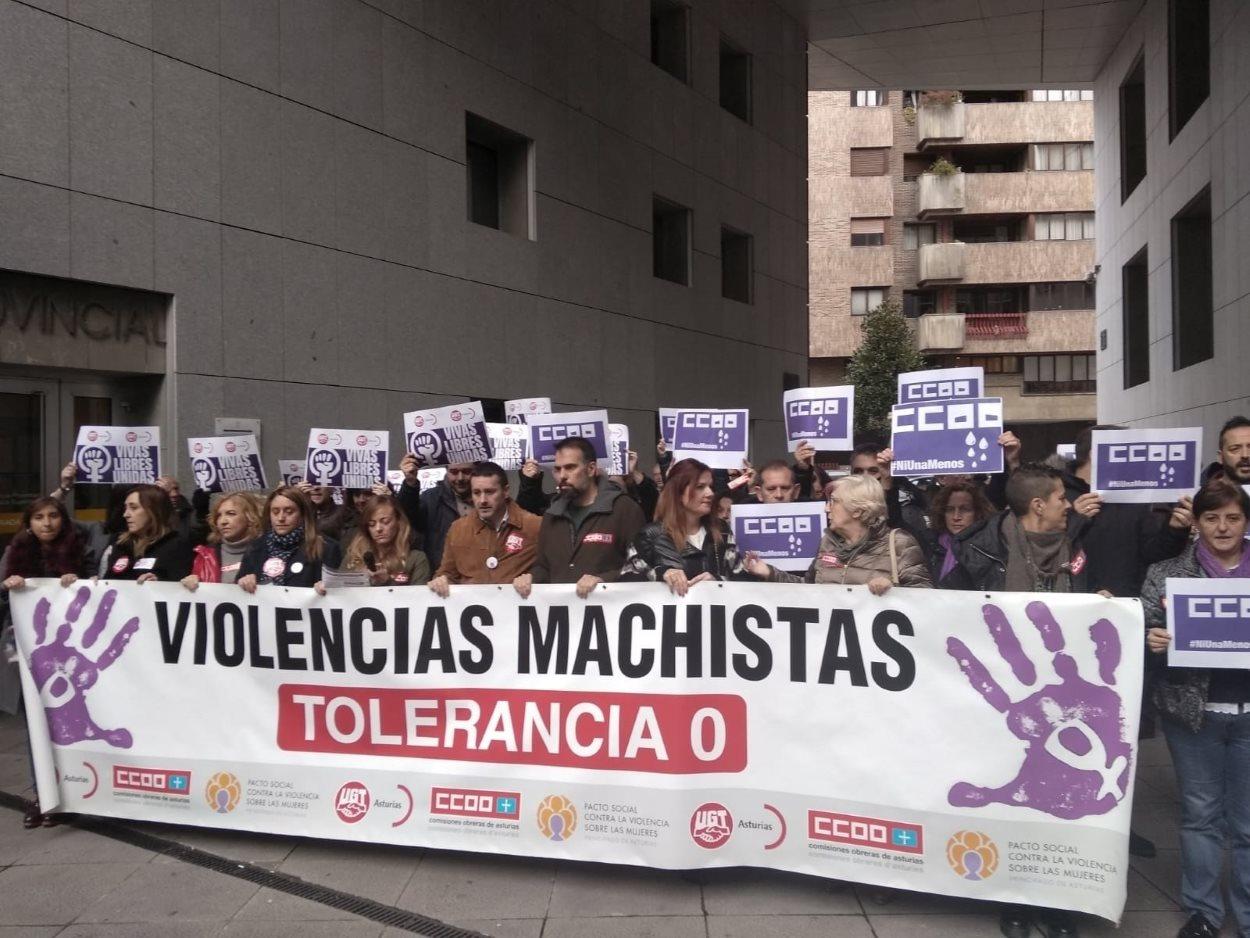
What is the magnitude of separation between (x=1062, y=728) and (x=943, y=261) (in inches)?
1811

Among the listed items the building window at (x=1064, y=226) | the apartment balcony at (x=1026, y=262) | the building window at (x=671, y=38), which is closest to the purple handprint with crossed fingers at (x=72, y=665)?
the building window at (x=671, y=38)

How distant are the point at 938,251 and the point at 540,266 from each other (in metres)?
36.3

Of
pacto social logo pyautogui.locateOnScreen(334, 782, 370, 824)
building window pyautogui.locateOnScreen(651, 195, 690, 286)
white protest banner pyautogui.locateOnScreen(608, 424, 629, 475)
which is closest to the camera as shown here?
pacto social logo pyautogui.locateOnScreen(334, 782, 370, 824)

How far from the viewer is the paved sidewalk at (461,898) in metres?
4.27

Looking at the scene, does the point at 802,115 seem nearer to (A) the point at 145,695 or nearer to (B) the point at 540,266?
(B) the point at 540,266

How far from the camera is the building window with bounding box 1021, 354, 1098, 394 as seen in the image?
47875 mm

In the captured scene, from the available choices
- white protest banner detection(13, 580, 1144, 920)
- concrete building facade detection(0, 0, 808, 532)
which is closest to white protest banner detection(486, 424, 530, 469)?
concrete building facade detection(0, 0, 808, 532)

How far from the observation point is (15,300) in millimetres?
8797

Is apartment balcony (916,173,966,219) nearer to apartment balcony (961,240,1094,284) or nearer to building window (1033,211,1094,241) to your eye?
apartment balcony (961,240,1094,284)

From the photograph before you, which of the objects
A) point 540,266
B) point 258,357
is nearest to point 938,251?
point 540,266

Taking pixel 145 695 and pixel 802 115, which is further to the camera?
pixel 802 115

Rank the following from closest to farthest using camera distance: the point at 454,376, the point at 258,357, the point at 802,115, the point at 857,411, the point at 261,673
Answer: the point at 261,673 < the point at 258,357 < the point at 454,376 < the point at 802,115 < the point at 857,411

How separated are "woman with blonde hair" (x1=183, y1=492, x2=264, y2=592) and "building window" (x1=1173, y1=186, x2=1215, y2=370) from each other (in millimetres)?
16463

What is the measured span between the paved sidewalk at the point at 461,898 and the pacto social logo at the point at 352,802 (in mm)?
199
